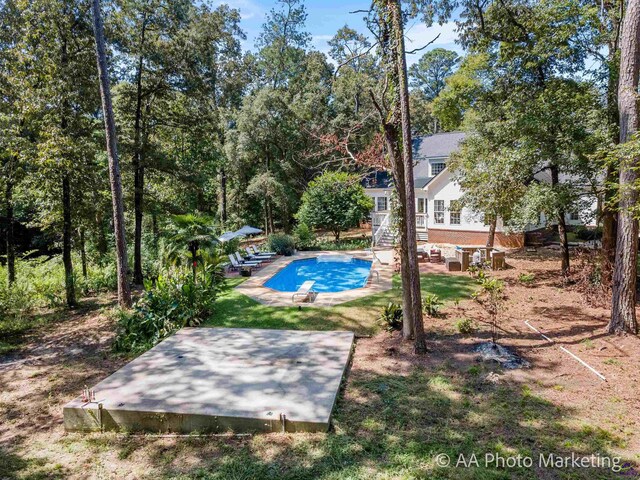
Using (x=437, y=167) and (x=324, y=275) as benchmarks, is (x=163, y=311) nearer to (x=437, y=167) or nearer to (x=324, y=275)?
(x=324, y=275)

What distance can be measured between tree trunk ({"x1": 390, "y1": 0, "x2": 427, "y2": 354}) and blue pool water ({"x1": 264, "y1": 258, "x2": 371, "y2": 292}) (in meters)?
7.17

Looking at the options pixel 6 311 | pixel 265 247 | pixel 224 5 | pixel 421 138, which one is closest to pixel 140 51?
pixel 6 311

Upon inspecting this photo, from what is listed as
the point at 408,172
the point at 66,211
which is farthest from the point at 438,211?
the point at 66,211

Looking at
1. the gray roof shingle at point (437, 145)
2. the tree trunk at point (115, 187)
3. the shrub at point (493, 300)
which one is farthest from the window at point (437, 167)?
the tree trunk at point (115, 187)

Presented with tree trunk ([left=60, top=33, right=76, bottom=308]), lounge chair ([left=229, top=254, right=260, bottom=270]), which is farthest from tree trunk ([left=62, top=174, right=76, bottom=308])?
lounge chair ([left=229, top=254, right=260, bottom=270])

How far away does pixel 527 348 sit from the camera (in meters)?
7.59

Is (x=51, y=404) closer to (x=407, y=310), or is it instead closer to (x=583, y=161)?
(x=407, y=310)

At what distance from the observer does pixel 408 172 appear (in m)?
7.08

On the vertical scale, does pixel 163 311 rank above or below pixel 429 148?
below

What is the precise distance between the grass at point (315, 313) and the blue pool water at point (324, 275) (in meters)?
3.01

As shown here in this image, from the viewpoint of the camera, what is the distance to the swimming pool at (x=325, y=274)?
597 inches

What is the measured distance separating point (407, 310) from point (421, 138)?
Answer: 23360mm

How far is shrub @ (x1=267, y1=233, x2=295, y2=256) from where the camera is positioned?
20.2 m

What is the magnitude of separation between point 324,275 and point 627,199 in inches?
466
